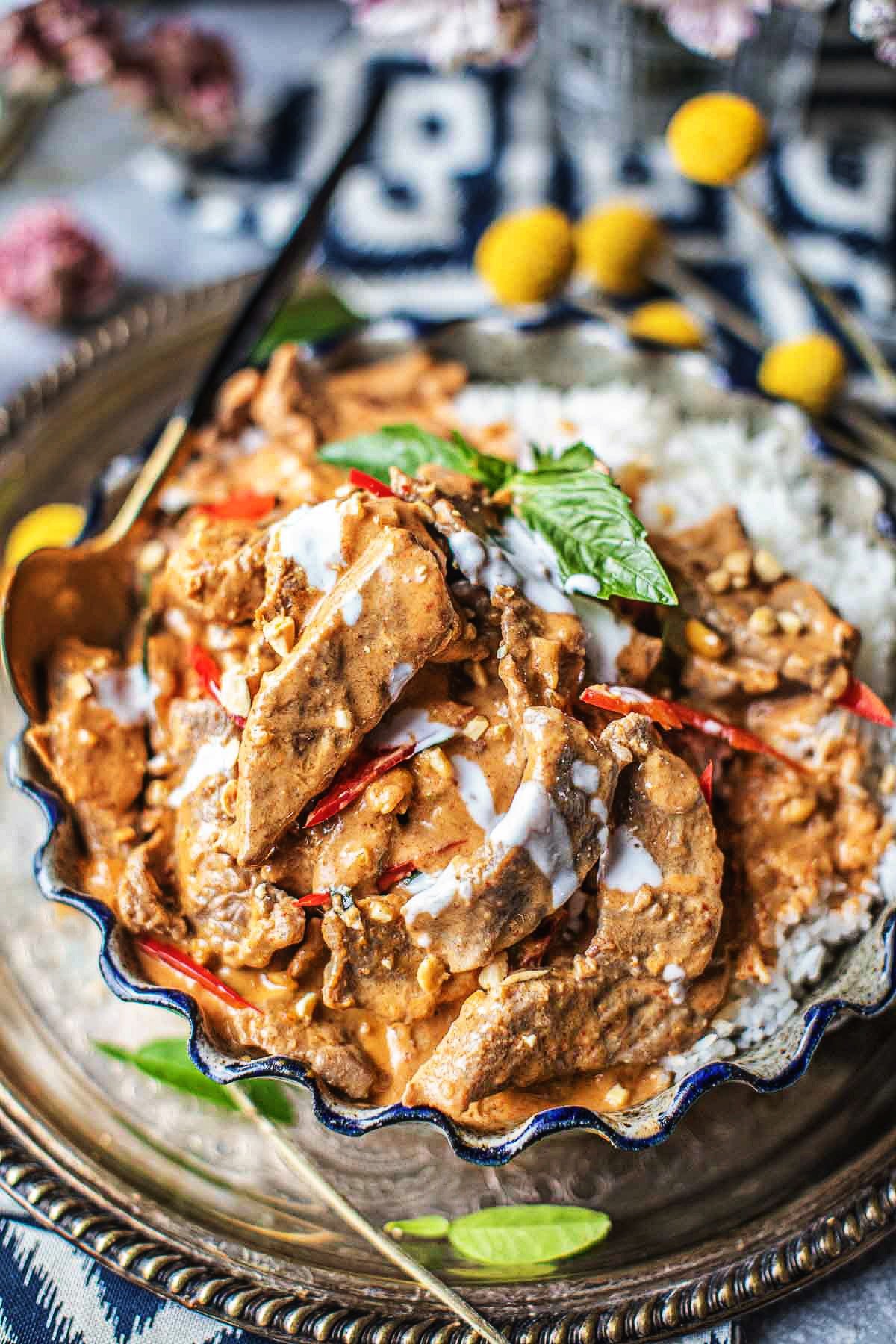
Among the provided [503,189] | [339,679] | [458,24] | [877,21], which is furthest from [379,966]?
[503,189]

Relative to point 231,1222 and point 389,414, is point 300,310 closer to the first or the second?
point 389,414

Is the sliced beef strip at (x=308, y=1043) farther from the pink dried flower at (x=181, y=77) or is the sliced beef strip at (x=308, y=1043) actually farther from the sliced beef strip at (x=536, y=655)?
the pink dried flower at (x=181, y=77)

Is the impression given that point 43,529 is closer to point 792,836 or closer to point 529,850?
point 529,850

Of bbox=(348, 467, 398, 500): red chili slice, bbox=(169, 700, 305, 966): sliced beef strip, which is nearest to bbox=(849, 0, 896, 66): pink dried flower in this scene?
bbox=(348, 467, 398, 500): red chili slice

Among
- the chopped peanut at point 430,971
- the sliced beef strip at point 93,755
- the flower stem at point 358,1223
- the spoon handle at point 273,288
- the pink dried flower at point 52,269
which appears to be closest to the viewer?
the chopped peanut at point 430,971

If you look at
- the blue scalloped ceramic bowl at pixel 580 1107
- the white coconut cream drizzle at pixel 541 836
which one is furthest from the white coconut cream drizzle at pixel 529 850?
the blue scalloped ceramic bowl at pixel 580 1107

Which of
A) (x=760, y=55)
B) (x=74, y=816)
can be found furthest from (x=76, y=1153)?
(x=760, y=55)
